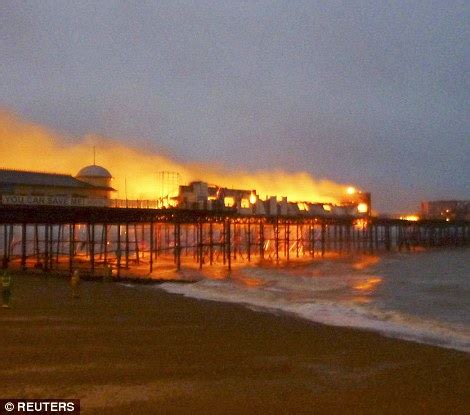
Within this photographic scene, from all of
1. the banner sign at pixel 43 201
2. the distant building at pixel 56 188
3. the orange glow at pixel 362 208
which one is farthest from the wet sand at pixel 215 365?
the orange glow at pixel 362 208

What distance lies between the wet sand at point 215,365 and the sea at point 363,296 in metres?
1.56

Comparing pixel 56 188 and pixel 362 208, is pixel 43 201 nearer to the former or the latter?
pixel 56 188

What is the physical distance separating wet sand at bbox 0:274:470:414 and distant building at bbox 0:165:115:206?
10700 millimetres

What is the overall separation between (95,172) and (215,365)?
3182 cm

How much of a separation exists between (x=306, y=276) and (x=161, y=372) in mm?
23564

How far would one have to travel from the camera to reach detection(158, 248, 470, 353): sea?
50.8 feet

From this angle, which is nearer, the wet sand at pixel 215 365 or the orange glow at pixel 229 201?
the wet sand at pixel 215 365

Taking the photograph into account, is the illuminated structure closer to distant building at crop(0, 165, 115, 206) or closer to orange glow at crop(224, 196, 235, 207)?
orange glow at crop(224, 196, 235, 207)

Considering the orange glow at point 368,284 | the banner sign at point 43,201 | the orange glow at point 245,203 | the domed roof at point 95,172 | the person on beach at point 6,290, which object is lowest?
the orange glow at point 368,284

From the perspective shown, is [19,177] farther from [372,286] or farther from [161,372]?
[161,372]

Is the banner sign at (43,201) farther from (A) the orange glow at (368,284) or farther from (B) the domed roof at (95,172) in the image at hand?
(B) the domed roof at (95,172)

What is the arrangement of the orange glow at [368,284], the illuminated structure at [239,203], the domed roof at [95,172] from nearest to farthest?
the orange glow at [368,284] < the illuminated structure at [239,203] < the domed roof at [95,172]

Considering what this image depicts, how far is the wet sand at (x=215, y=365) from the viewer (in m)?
8.25

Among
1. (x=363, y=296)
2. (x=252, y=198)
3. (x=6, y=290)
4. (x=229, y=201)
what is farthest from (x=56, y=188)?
(x=6, y=290)
